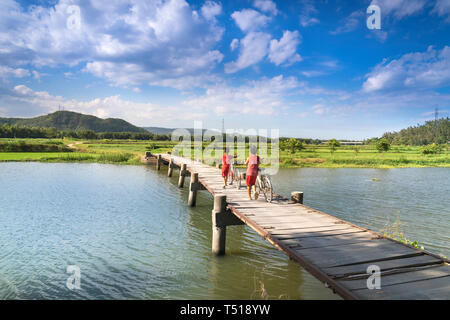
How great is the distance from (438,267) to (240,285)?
4.34 metres

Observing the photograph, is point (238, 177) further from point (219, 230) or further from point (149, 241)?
point (149, 241)

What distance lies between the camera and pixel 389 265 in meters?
5.18

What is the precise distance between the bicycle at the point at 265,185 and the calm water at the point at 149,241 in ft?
5.62

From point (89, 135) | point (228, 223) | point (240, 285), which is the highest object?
point (89, 135)

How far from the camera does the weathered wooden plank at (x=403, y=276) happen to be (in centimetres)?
447

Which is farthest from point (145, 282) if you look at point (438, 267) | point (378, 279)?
point (438, 267)

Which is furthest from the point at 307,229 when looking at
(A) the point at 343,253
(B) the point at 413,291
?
(B) the point at 413,291

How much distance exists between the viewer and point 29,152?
151ft

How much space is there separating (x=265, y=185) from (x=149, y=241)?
4918 millimetres

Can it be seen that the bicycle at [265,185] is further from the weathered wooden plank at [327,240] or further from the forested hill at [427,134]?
the forested hill at [427,134]

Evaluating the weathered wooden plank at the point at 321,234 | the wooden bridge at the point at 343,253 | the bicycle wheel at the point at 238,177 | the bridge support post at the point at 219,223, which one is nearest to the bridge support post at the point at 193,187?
the bicycle wheel at the point at 238,177
